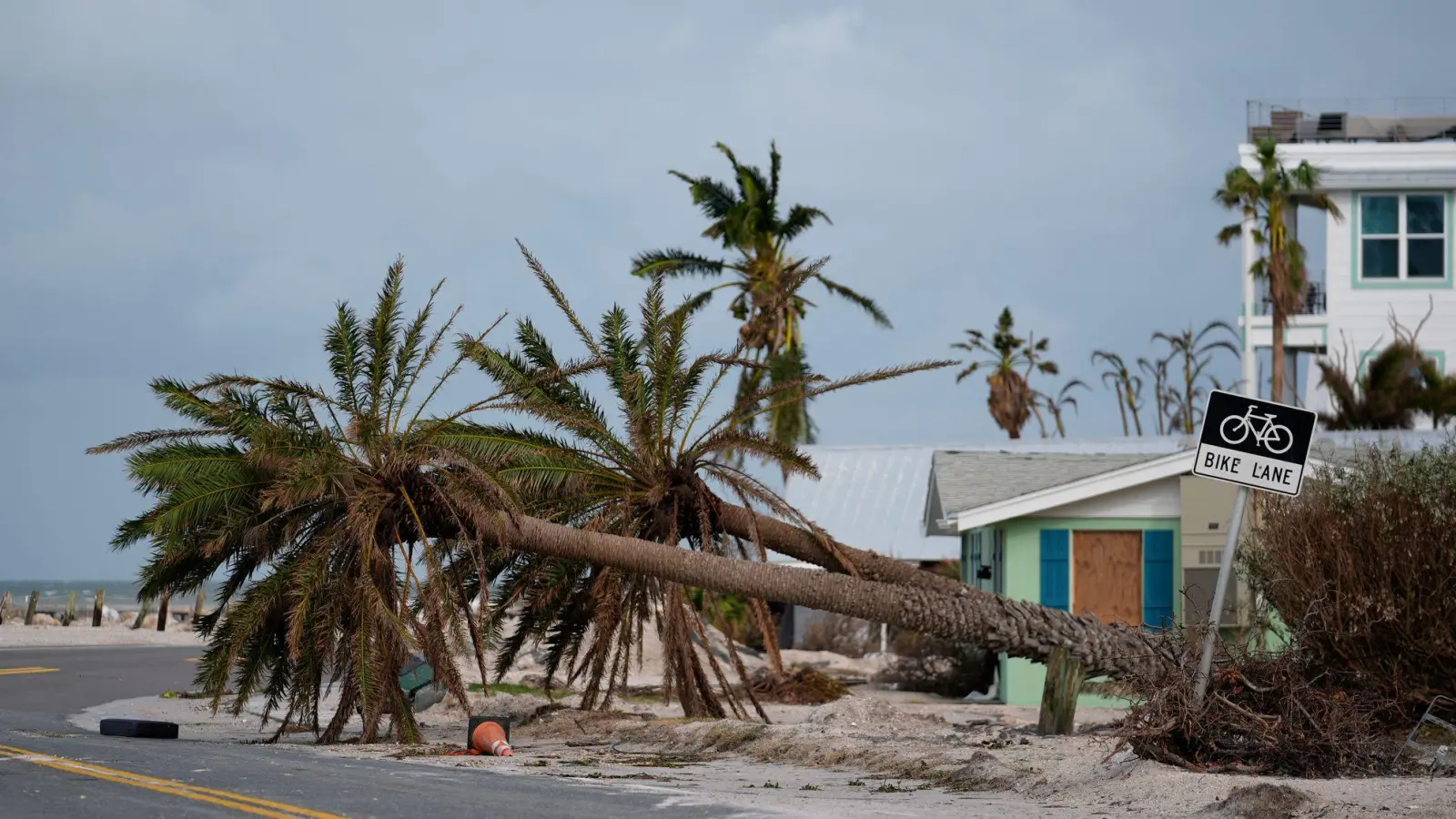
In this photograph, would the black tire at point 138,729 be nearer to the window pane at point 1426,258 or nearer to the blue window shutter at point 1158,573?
the blue window shutter at point 1158,573

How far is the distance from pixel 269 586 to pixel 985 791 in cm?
754

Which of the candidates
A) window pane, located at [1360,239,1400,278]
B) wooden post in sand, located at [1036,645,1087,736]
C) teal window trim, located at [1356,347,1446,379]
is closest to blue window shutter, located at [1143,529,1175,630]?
wooden post in sand, located at [1036,645,1087,736]

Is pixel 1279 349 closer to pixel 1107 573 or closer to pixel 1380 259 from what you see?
pixel 1380 259

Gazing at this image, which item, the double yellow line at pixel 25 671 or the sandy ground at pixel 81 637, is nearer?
the double yellow line at pixel 25 671

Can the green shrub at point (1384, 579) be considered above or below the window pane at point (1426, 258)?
below

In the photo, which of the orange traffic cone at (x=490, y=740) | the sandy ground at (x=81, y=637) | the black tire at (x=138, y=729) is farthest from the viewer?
the sandy ground at (x=81, y=637)

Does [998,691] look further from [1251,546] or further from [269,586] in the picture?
[269,586]

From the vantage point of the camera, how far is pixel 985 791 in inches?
440

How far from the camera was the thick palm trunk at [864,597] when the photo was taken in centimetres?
1508

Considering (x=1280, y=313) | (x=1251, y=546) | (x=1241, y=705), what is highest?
(x=1280, y=313)

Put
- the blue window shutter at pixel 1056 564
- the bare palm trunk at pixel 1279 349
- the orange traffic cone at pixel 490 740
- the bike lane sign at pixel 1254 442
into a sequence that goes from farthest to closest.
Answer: the bare palm trunk at pixel 1279 349
the blue window shutter at pixel 1056 564
the orange traffic cone at pixel 490 740
the bike lane sign at pixel 1254 442

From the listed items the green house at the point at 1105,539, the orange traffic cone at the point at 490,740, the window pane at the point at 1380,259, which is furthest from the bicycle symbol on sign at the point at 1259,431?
the window pane at the point at 1380,259

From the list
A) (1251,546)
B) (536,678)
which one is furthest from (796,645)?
(1251,546)

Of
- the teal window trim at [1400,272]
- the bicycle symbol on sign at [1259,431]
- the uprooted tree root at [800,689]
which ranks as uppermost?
the teal window trim at [1400,272]
